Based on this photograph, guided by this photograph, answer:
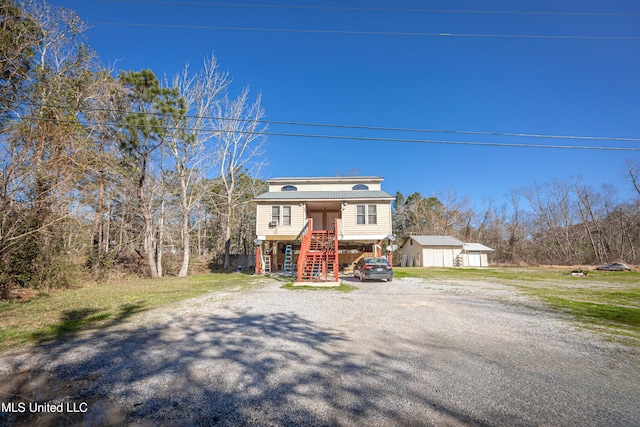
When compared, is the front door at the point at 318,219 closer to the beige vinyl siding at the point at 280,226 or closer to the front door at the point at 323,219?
the front door at the point at 323,219

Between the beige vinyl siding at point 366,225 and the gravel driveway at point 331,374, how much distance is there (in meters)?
11.9

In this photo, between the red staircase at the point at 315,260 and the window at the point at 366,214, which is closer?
the red staircase at the point at 315,260

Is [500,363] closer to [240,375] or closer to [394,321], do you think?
[394,321]

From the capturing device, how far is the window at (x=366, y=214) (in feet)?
60.5

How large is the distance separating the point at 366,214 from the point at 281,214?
554cm

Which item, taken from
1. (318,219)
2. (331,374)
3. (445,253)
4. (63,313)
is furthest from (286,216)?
(445,253)

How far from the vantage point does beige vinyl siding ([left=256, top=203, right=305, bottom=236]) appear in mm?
18453

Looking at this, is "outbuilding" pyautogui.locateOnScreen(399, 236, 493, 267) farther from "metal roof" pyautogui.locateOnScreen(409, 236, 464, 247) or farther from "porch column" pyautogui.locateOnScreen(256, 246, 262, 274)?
"porch column" pyautogui.locateOnScreen(256, 246, 262, 274)

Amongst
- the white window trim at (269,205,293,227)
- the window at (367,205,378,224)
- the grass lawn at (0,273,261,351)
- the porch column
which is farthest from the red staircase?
Result: the grass lawn at (0,273,261,351)

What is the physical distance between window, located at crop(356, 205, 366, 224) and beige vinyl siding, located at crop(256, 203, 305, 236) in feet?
11.5

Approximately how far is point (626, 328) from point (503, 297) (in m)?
4.22

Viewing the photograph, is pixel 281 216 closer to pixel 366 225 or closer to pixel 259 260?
pixel 259 260

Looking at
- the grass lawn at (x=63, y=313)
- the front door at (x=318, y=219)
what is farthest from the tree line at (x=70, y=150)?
the front door at (x=318, y=219)

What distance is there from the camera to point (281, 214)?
1870cm
